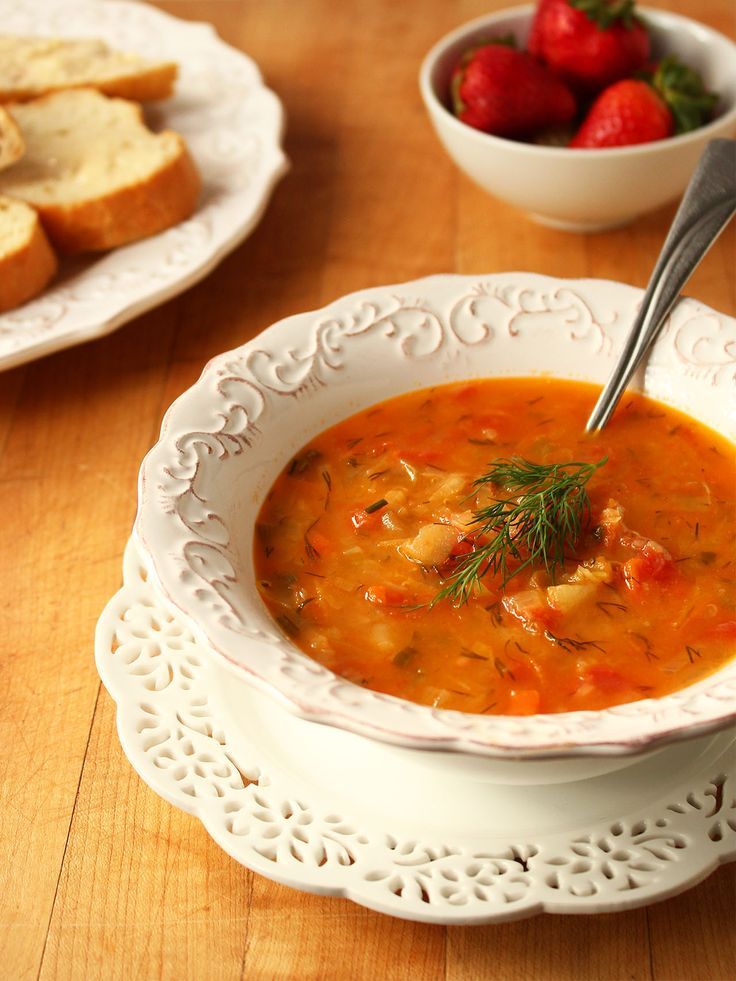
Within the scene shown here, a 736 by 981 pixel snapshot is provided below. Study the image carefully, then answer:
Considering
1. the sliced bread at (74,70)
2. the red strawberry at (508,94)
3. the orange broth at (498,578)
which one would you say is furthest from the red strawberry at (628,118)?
the sliced bread at (74,70)

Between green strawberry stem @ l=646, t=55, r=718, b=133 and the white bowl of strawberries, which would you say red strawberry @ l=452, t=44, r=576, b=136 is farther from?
green strawberry stem @ l=646, t=55, r=718, b=133

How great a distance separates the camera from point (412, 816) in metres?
1.96

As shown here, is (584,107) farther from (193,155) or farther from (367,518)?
(367,518)

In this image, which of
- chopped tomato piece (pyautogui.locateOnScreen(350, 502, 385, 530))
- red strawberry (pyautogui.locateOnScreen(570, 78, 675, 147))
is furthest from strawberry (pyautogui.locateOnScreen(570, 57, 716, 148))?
chopped tomato piece (pyautogui.locateOnScreen(350, 502, 385, 530))

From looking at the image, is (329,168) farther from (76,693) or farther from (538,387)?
(76,693)

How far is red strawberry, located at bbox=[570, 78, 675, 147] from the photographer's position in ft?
11.4

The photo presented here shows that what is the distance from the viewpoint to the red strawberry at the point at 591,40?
363 cm

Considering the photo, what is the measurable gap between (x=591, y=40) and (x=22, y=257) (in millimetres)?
1894

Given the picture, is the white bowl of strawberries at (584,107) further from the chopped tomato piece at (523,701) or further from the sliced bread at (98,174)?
the chopped tomato piece at (523,701)

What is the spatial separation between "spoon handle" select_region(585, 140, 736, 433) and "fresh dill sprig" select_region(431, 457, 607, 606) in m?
0.30

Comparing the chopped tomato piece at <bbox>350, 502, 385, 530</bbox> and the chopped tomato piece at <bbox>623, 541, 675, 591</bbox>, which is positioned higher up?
the chopped tomato piece at <bbox>623, 541, 675, 591</bbox>

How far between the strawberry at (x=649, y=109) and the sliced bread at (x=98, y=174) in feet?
4.15

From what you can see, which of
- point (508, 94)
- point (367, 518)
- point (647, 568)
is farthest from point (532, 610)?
point (508, 94)

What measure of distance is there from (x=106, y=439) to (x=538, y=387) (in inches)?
48.4
